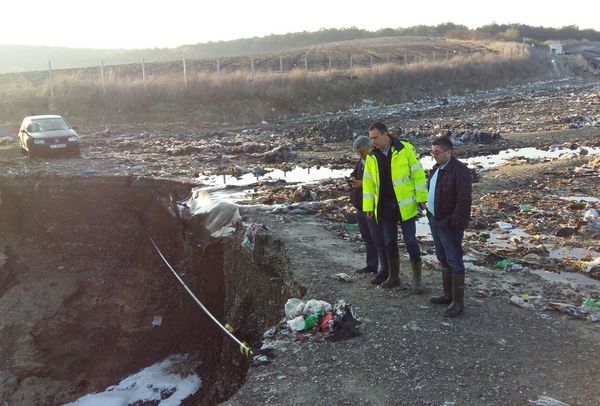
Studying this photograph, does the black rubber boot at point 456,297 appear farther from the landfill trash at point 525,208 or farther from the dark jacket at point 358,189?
the landfill trash at point 525,208

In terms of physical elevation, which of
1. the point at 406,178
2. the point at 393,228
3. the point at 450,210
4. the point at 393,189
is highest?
the point at 406,178

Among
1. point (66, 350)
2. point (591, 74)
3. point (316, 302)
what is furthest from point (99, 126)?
point (591, 74)

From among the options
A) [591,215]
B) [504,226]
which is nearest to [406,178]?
[504,226]

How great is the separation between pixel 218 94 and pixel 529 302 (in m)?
21.8

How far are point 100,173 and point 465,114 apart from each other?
17665mm

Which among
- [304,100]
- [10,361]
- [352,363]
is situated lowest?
[10,361]

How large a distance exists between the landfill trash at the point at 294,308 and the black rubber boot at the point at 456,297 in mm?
1390

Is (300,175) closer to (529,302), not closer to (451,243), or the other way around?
(529,302)

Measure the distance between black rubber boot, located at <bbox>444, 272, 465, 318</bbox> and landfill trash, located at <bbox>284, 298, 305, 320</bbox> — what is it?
4.56 feet

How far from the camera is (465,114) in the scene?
24531 millimetres

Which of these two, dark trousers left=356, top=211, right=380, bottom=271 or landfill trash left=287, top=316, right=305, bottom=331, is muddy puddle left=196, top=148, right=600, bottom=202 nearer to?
dark trousers left=356, top=211, right=380, bottom=271

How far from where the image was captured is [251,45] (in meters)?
75.6

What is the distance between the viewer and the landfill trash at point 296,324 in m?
4.95

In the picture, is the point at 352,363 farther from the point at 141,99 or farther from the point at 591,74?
the point at 591,74
